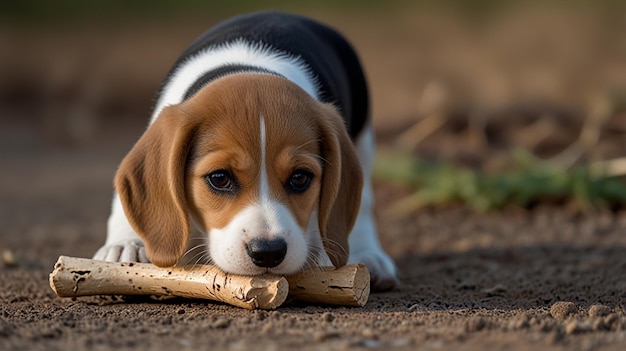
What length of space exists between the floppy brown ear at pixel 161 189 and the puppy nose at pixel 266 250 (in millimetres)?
525

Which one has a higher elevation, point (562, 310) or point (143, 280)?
point (143, 280)

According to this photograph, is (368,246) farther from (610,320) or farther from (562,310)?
(610,320)

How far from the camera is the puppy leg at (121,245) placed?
18.2 feet

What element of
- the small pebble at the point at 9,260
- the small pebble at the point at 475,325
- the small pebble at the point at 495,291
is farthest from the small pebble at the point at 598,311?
the small pebble at the point at 9,260

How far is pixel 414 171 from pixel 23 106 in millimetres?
11241

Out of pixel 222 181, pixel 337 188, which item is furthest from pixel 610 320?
pixel 222 181

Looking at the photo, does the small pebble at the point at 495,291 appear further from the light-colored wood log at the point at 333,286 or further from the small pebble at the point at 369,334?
the small pebble at the point at 369,334

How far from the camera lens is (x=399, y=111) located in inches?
591

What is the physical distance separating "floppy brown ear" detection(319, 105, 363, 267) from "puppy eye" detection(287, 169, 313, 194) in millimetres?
215

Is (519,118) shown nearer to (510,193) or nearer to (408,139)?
(408,139)

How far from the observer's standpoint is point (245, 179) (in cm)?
490

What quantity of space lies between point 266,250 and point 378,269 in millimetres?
1532

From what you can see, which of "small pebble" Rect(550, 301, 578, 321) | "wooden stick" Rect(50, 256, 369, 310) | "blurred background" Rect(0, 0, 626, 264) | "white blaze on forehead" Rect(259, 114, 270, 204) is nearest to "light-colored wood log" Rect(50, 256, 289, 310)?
"wooden stick" Rect(50, 256, 369, 310)

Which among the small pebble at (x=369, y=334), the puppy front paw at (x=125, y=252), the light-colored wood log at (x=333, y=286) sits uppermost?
the puppy front paw at (x=125, y=252)
